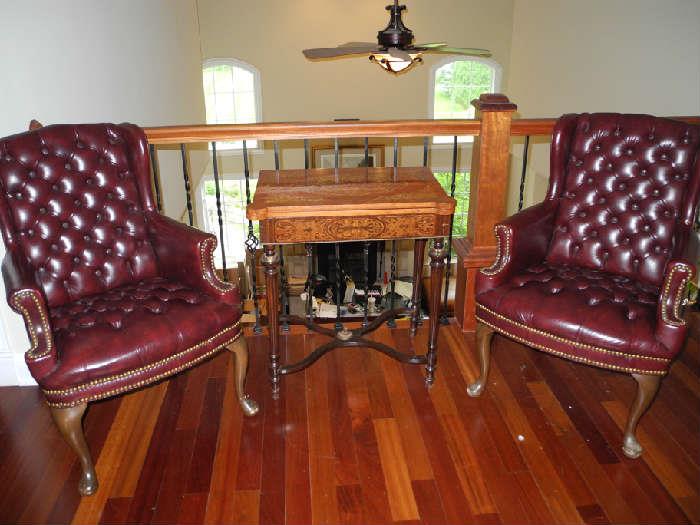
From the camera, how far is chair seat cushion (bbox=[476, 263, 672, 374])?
1.96m

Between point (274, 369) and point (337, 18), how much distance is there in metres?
7.15

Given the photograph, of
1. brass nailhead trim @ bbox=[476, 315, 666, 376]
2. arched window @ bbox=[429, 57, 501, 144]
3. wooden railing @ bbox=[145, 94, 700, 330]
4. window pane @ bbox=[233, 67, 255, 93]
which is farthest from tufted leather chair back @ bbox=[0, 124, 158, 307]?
arched window @ bbox=[429, 57, 501, 144]

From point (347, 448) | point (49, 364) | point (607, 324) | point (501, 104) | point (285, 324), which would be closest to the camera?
point (49, 364)

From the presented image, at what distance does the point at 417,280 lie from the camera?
2771 millimetres

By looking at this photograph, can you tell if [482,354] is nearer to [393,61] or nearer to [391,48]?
[391,48]

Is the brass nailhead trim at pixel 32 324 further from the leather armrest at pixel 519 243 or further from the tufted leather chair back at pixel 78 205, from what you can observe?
the leather armrest at pixel 519 243

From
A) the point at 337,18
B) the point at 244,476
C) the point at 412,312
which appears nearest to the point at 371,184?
the point at 412,312

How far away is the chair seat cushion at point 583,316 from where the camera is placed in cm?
196

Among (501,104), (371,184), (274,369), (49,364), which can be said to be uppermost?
(501,104)

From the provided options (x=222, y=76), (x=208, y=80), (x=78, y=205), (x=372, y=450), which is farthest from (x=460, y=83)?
(x=372, y=450)

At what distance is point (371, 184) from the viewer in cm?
231

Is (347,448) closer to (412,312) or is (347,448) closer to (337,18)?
(412,312)

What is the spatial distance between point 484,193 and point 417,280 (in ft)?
1.70

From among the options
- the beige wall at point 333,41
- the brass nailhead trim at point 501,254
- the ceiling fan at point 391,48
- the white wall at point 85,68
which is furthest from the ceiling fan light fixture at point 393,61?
the beige wall at point 333,41
